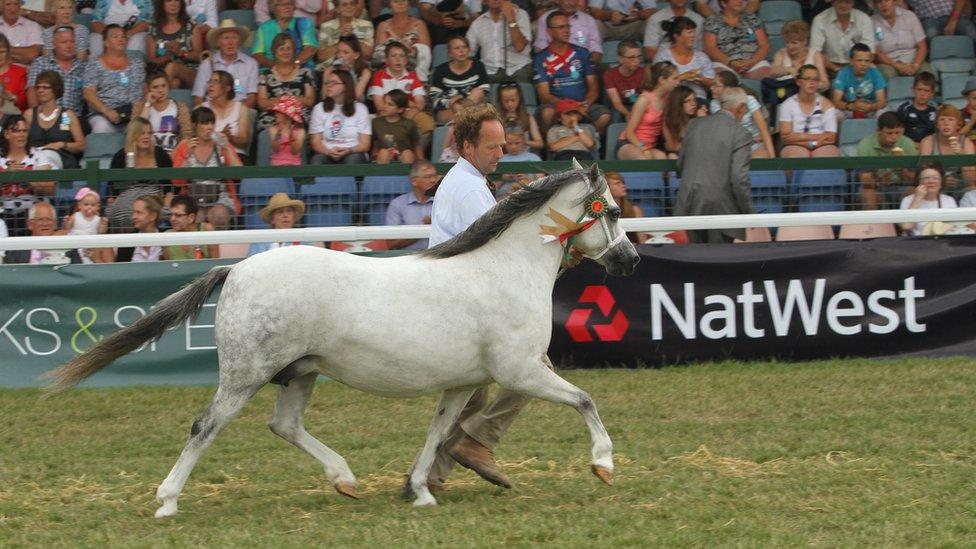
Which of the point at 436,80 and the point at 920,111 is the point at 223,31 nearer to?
the point at 436,80

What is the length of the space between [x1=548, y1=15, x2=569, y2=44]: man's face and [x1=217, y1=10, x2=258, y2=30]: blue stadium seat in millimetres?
3122

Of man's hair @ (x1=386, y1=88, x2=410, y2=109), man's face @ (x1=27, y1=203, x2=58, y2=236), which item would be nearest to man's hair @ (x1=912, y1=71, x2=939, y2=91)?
man's hair @ (x1=386, y1=88, x2=410, y2=109)

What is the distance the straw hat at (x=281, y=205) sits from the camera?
10.4m

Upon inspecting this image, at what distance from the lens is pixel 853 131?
40.9ft

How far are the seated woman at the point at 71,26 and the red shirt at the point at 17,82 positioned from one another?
374 millimetres

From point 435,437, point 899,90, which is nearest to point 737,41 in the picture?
point 899,90

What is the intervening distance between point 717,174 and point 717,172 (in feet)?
0.05

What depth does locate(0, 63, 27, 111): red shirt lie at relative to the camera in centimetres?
1284

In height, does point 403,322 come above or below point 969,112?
below

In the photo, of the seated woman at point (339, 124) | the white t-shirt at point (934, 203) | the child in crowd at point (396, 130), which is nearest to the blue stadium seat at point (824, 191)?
the white t-shirt at point (934, 203)

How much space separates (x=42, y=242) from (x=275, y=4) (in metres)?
4.44

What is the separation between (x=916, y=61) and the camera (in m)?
13.9

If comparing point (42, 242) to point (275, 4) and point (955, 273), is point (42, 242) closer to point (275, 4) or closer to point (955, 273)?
point (275, 4)

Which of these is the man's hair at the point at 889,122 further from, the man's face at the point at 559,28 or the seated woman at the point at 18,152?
the seated woman at the point at 18,152
